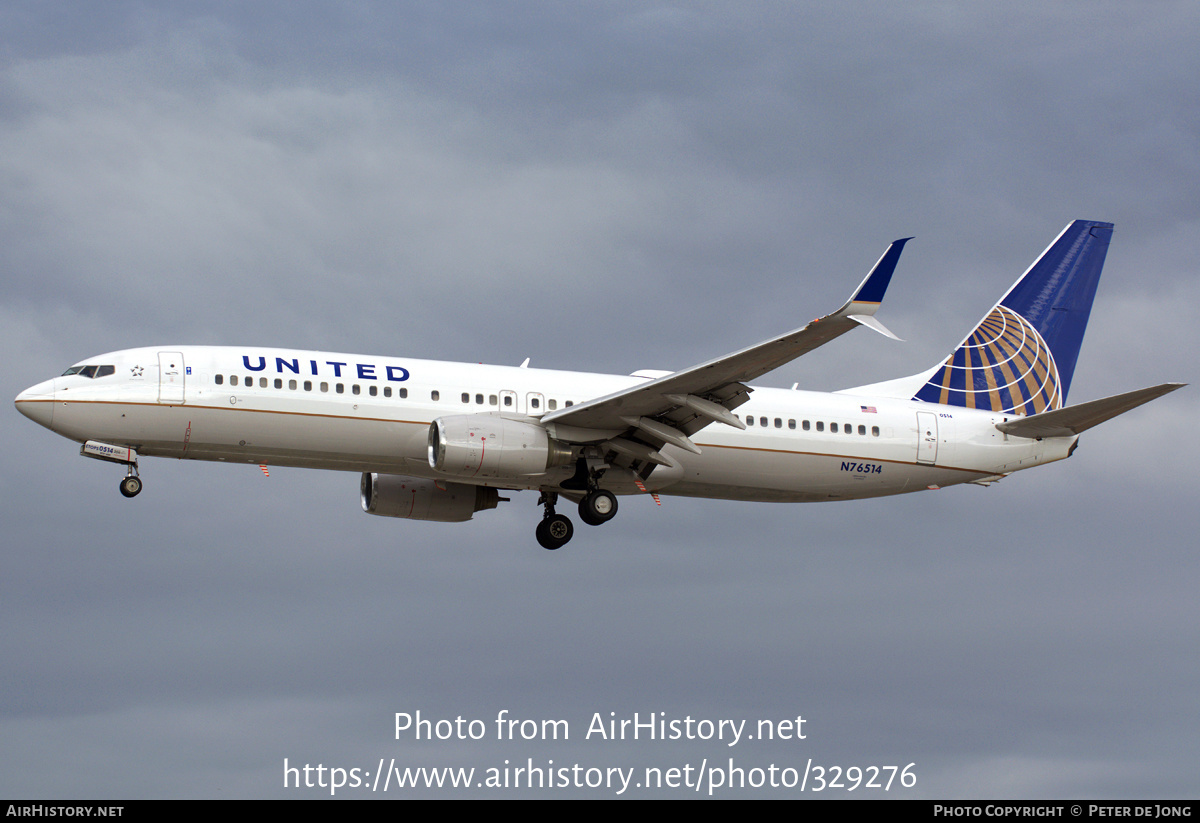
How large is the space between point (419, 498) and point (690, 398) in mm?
10935

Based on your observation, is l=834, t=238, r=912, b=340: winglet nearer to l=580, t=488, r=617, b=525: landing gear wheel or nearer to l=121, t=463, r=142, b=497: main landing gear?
l=580, t=488, r=617, b=525: landing gear wheel

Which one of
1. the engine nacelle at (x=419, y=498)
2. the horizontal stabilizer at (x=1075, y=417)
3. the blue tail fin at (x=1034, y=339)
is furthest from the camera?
the blue tail fin at (x=1034, y=339)

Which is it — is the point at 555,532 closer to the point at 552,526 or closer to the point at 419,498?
the point at 552,526

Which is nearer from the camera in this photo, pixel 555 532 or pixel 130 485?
pixel 130 485

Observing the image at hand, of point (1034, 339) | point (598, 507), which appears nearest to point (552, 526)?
point (598, 507)

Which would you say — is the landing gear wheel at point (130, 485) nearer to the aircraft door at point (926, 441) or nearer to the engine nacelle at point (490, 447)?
the engine nacelle at point (490, 447)

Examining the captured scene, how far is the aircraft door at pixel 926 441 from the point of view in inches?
1671

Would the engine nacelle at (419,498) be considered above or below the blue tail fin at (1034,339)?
below

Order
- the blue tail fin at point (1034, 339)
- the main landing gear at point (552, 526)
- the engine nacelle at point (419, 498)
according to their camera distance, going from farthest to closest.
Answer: the blue tail fin at point (1034, 339)
the engine nacelle at point (419, 498)
the main landing gear at point (552, 526)

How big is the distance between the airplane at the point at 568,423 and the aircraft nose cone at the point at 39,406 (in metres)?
0.05

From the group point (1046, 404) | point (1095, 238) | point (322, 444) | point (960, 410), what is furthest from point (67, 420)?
point (1095, 238)

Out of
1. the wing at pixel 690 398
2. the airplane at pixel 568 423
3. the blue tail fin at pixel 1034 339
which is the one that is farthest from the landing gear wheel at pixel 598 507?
the blue tail fin at pixel 1034 339

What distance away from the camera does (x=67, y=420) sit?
3634 centimetres

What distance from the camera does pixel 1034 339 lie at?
1875 inches
